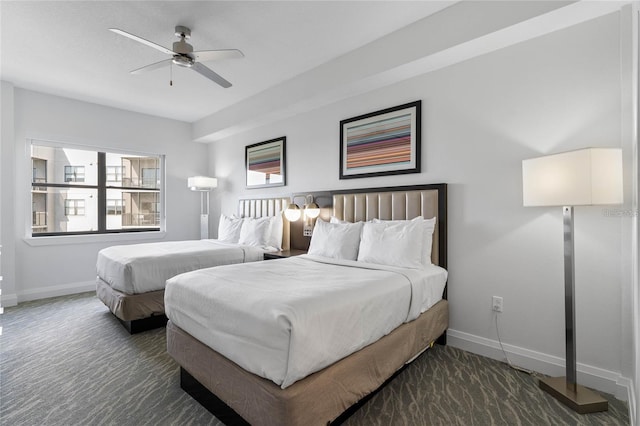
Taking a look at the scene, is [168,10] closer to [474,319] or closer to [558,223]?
[558,223]

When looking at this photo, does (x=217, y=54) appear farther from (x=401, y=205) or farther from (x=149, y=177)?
(x=149, y=177)

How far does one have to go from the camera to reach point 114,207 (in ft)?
16.4

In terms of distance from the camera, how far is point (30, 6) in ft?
7.85

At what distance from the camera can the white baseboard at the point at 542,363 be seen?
194 centimetres

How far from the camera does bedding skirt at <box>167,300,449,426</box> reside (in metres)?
1.31

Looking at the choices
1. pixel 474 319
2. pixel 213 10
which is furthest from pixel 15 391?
pixel 474 319

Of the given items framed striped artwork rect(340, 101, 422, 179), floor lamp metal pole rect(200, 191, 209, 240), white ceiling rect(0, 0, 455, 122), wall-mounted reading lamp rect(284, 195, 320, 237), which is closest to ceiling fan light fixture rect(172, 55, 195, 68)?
white ceiling rect(0, 0, 455, 122)

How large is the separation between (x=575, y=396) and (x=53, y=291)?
5843mm

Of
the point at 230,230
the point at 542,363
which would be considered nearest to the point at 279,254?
the point at 230,230

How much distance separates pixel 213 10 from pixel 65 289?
4.36 meters

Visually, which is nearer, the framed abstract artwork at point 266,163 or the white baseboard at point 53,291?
the white baseboard at point 53,291

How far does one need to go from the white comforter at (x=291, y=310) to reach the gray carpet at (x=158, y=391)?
458 millimetres

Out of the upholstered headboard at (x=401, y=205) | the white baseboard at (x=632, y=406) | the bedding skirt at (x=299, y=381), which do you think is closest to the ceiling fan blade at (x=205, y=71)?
the upholstered headboard at (x=401, y=205)

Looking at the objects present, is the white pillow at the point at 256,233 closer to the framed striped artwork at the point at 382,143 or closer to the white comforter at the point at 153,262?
the white comforter at the point at 153,262
